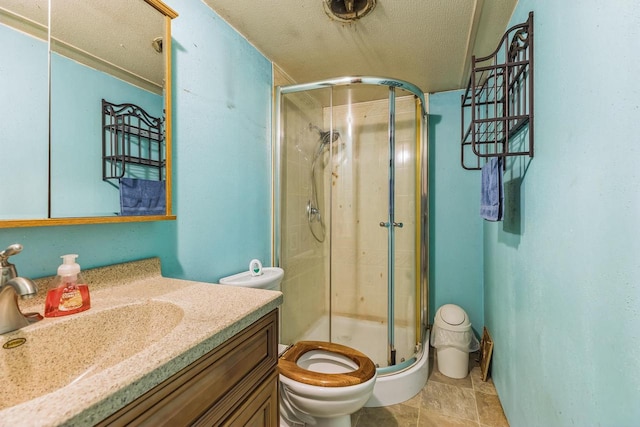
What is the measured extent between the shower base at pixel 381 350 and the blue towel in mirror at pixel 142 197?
145 cm

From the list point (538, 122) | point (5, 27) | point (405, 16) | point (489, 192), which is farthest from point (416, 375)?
point (5, 27)

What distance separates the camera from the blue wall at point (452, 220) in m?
2.33

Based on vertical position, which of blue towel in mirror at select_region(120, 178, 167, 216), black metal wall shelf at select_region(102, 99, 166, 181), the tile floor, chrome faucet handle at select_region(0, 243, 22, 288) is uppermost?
black metal wall shelf at select_region(102, 99, 166, 181)

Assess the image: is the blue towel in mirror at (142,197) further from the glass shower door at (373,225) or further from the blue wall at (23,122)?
the glass shower door at (373,225)

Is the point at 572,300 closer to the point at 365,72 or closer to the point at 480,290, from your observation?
the point at 480,290

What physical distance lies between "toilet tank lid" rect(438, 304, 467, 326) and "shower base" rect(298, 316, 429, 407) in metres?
0.26

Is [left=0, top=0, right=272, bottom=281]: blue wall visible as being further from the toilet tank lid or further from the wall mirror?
the toilet tank lid

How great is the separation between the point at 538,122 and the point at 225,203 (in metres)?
1.43

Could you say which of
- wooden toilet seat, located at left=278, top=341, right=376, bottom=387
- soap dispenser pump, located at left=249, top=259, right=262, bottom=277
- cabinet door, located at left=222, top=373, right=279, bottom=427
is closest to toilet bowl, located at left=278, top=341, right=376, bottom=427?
wooden toilet seat, located at left=278, top=341, right=376, bottom=387

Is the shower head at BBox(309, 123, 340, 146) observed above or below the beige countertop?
above

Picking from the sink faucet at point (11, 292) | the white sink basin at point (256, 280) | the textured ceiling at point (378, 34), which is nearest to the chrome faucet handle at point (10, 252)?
the sink faucet at point (11, 292)

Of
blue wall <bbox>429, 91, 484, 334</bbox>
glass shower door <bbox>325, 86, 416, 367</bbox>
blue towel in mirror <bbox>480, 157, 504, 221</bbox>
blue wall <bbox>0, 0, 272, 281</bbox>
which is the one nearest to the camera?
blue wall <bbox>0, 0, 272, 281</bbox>

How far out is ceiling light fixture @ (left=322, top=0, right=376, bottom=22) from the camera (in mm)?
1379

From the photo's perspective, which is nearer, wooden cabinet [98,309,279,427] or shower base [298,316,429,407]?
wooden cabinet [98,309,279,427]
